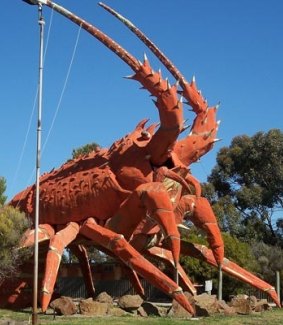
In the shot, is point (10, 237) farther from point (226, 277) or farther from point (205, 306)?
point (226, 277)

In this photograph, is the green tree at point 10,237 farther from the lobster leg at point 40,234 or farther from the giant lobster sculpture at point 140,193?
the giant lobster sculpture at point 140,193

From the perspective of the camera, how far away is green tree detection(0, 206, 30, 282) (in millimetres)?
20750

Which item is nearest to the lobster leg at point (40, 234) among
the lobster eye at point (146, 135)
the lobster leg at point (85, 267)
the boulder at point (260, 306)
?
→ the lobster eye at point (146, 135)

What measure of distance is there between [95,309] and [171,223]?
389 centimetres

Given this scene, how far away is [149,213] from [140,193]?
32.3 inches

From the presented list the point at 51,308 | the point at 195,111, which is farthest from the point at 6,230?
the point at 195,111

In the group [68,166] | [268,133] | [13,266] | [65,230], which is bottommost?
[13,266]

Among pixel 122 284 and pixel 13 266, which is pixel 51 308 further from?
pixel 122 284

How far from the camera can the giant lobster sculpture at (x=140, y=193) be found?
21422mm

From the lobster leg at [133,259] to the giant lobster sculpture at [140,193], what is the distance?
0.03 metres

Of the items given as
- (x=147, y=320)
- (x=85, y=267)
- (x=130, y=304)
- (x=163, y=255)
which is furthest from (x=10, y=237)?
(x=85, y=267)

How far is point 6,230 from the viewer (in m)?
20.7

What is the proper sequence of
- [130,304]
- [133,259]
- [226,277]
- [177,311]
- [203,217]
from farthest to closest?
[226,277] → [203,217] → [133,259] → [130,304] → [177,311]

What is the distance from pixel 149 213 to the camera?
2167 cm
